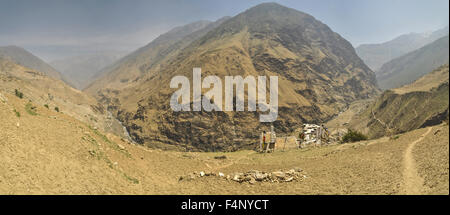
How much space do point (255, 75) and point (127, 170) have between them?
3402 inches

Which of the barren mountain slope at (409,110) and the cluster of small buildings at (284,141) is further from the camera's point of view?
the barren mountain slope at (409,110)

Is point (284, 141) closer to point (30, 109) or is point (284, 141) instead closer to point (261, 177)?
point (261, 177)

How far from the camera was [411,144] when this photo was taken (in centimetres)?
1342

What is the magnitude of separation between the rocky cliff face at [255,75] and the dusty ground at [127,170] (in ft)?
175

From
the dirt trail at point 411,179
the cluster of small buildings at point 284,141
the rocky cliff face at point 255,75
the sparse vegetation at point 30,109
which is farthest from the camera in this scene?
the rocky cliff face at point 255,75

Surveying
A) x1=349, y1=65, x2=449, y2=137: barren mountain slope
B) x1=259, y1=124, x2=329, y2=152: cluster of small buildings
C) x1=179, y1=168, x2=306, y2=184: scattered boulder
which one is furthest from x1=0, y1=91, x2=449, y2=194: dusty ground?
x1=349, y1=65, x2=449, y2=137: barren mountain slope

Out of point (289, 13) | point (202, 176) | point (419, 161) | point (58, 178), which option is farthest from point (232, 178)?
point (289, 13)

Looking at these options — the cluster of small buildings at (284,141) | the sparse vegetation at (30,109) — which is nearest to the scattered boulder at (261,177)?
the sparse vegetation at (30,109)

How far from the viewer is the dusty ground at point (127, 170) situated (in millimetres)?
7816

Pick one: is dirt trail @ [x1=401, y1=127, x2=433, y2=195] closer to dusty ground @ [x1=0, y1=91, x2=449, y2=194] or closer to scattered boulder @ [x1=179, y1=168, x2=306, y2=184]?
dusty ground @ [x1=0, y1=91, x2=449, y2=194]

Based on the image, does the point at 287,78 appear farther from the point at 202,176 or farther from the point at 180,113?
the point at 202,176

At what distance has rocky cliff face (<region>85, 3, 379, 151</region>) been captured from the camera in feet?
234

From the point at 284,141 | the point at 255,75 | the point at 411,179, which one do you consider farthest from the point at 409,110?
the point at 411,179

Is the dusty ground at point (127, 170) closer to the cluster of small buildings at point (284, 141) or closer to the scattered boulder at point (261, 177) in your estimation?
the scattered boulder at point (261, 177)
